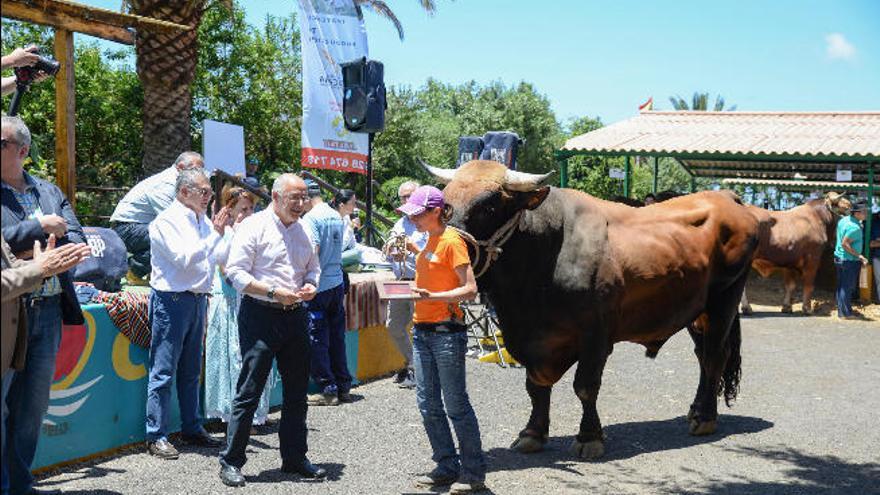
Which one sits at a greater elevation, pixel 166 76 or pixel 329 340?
pixel 166 76

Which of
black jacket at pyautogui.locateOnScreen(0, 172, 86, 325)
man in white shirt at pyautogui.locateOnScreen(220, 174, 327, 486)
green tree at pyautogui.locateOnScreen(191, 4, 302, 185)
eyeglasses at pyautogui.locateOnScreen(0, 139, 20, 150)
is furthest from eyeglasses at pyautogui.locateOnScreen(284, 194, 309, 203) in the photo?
green tree at pyautogui.locateOnScreen(191, 4, 302, 185)

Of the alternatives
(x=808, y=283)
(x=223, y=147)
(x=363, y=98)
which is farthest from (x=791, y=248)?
(x=223, y=147)

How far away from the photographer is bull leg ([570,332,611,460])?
6.29m

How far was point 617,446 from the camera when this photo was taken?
6.82 metres

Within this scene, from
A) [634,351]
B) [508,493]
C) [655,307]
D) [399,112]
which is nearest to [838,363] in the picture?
[634,351]

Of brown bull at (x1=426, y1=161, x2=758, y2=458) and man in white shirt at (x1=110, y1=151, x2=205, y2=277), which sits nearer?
brown bull at (x1=426, y1=161, x2=758, y2=458)

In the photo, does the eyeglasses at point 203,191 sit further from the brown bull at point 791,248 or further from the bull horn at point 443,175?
the brown bull at point 791,248

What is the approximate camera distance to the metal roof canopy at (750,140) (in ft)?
59.4

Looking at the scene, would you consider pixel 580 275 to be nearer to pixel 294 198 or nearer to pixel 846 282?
pixel 294 198

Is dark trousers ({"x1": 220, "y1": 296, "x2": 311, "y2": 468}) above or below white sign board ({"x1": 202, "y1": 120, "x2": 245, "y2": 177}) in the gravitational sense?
below

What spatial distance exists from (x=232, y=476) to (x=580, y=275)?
2.77 metres

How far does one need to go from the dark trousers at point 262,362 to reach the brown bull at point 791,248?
40.3ft

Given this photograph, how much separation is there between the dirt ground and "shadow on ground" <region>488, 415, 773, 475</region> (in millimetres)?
9235

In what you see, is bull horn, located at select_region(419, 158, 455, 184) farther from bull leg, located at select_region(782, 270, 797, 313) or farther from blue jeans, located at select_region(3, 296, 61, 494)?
bull leg, located at select_region(782, 270, 797, 313)
